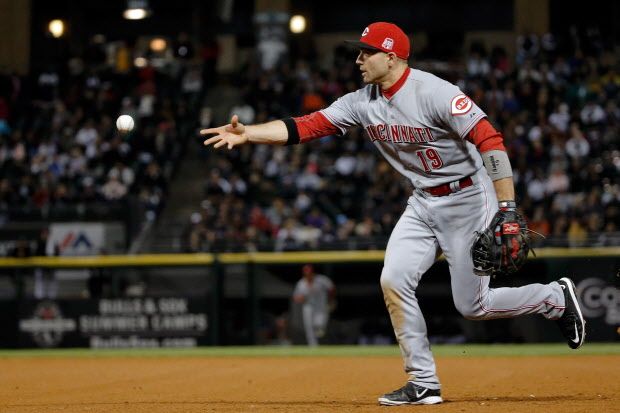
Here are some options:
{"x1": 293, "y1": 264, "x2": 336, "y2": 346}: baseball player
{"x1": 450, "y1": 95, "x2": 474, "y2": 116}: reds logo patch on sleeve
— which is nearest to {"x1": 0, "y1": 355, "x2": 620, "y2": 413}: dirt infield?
{"x1": 450, "y1": 95, "x2": 474, "y2": 116}: reds logo patch on sleeve

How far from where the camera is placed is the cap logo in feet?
22.6

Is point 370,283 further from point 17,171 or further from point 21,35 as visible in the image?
point 21,35

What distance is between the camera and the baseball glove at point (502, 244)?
6.54 m

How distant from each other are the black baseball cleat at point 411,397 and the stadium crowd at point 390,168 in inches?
333

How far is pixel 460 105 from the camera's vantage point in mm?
A: 6633

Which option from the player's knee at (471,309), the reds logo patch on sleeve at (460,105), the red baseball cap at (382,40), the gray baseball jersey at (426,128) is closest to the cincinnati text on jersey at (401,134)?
the gray baseball jersey at (426,128)

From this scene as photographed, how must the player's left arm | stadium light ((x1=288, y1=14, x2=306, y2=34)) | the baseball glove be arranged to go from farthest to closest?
1. stadium light ((x1=288, y1=14, x2=306, y2=34))
2. the baseball glove
3. the player's left arm

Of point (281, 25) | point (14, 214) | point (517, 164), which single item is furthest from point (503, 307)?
point (281, 25)

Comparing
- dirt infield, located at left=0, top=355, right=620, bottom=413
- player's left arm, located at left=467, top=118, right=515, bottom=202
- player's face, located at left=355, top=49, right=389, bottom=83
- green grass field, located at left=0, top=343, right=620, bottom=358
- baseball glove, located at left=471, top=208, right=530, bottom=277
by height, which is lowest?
green grass field, located at left=0, top=343, right=620, bottom=358

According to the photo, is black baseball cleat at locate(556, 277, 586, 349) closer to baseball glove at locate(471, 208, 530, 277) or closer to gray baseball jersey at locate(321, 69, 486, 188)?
baseball glove at locate(471, 208, 530, 277)

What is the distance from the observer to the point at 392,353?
12.7 meters

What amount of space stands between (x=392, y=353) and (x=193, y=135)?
12208 millimetres

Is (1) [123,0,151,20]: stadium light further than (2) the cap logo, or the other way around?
(1) [123,0,151,20]: stadium light

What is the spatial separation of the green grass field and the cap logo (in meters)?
6.01
